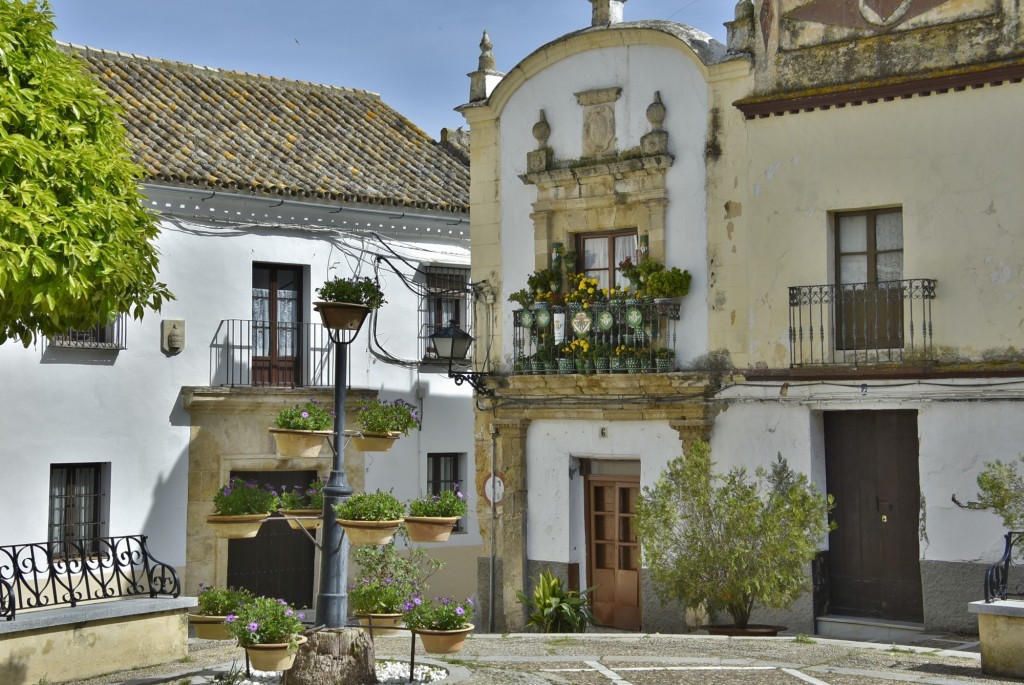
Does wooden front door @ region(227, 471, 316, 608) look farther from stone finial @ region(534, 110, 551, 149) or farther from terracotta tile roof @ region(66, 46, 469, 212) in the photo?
stone finial @ region(534, 110, 551, 149)

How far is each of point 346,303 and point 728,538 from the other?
19.1 ft

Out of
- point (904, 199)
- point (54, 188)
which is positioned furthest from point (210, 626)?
point (904, 199)

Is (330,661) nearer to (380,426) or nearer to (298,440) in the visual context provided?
(298,440)

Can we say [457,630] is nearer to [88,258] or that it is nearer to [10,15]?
[88,258]

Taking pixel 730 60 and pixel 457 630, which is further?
pixel 730 60

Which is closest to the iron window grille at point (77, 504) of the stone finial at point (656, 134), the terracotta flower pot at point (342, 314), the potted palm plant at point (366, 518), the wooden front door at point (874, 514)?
the stone finial at point (656, 134)

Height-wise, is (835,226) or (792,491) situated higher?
(835,226)

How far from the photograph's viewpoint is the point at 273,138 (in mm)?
21297

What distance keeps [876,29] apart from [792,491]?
5.07 metres

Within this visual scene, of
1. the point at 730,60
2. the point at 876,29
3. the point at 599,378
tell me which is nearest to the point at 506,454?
the point at 599,378

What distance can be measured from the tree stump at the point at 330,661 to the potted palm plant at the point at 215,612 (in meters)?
0.90

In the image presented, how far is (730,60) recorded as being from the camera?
16281 mm

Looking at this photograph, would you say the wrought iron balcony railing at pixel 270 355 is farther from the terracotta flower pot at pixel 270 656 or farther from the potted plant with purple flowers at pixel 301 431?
the terracotta flower pot at pixel 270 656

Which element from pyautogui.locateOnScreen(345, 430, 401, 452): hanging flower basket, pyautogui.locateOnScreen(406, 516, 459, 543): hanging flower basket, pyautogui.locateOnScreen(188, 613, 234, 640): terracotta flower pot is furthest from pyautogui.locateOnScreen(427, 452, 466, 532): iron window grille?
pyautogui.locateOnScreen(188, 613, 234, 640): terracotta flower pot
